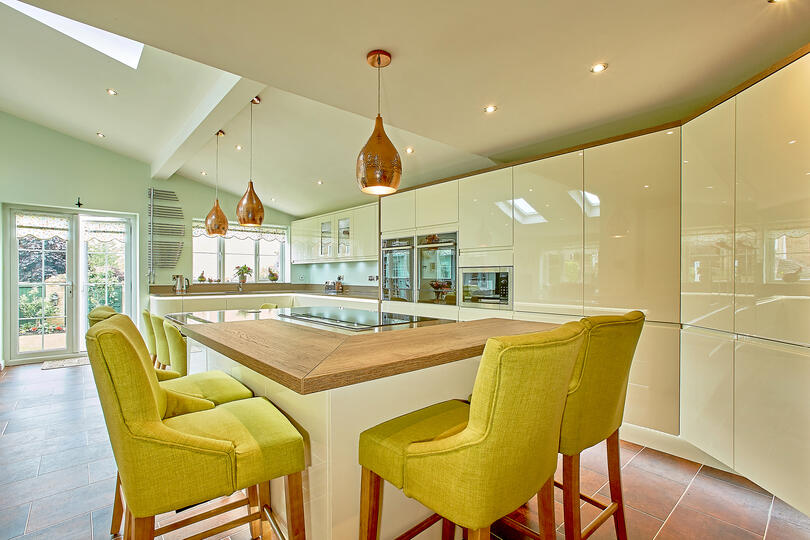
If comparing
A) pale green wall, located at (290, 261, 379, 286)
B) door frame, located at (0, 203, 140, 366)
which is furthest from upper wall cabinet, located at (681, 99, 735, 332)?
door frame, located at (0, 203, 140, 366)

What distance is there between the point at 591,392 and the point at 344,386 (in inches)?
33.0

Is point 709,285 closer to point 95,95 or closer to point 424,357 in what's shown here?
point 424,357

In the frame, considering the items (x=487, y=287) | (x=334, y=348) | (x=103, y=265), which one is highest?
(x=103, y=265)

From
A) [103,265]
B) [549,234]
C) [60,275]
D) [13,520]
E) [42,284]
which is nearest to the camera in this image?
[13,520]

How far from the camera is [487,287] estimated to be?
334 cm

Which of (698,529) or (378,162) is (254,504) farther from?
(698,529)

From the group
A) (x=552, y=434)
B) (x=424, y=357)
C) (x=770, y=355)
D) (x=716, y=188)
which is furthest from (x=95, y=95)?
(x=770, y=355)

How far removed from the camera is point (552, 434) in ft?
3.26

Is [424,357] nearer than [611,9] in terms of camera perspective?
Yes

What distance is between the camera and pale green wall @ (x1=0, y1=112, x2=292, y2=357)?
451 centimetres

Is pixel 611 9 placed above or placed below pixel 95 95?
below

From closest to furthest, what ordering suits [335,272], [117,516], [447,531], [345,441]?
[345,441]
[447,531]
[117,516]
[335,272]

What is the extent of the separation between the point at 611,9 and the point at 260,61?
1.66m

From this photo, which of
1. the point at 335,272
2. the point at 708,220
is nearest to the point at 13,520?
the point at 708,220
